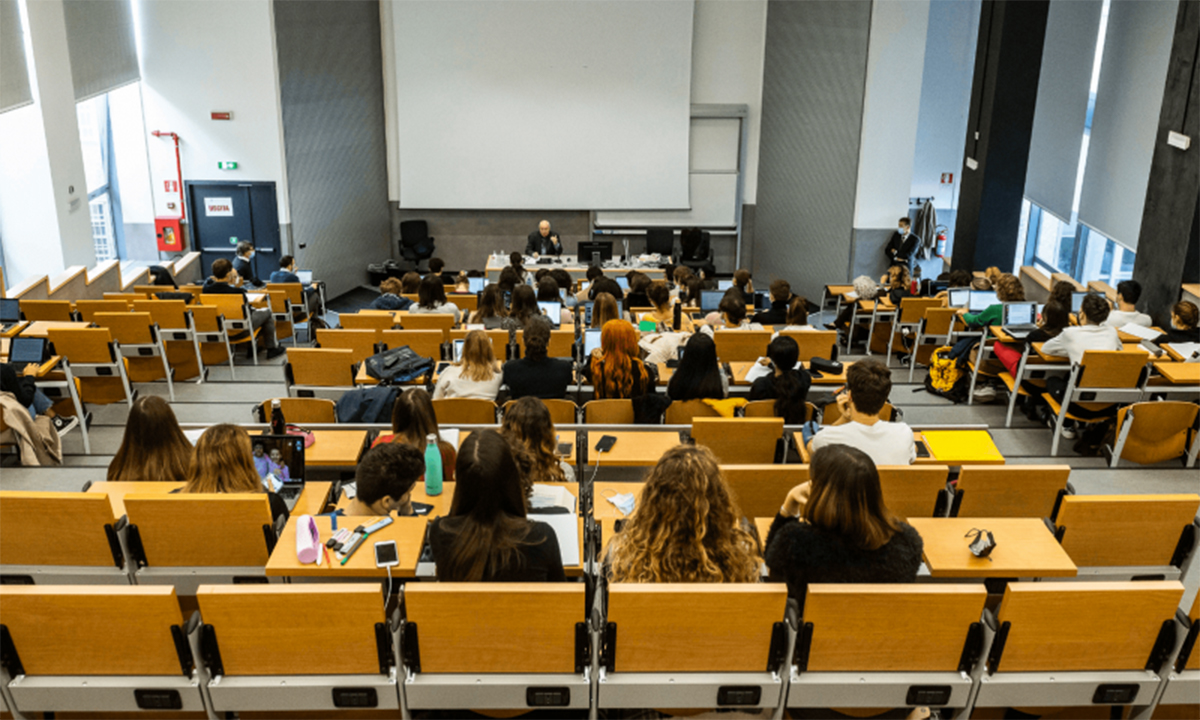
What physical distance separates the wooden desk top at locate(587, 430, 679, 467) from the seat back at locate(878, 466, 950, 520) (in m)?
1.12

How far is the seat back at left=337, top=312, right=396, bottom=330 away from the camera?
8.23 meters

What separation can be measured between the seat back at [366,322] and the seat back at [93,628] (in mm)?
5208

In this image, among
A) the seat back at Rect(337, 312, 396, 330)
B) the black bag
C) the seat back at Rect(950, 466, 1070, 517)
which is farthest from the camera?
the seat back at Rect(337, 312, 396, 330)

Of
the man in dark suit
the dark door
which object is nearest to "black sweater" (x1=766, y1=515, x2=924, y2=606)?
the man in dark suit

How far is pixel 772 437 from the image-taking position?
16.9 ft

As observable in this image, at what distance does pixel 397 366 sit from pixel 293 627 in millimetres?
3449

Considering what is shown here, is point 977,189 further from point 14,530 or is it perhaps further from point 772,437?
point 14,530

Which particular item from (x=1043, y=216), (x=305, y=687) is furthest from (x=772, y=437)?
(x=1043, y=216)

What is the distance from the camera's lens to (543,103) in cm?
1399

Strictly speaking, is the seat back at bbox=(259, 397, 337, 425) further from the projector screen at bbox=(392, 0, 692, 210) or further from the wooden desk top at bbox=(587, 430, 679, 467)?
the projector screen at bbox=(392, 0, 692, 210)

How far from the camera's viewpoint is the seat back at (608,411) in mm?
5703

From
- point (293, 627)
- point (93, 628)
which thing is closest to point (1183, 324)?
point (293, 627)

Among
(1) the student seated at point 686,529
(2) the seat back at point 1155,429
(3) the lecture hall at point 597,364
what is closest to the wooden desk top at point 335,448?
(3) the lecture hall at point 597,364

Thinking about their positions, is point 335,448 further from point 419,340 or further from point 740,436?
point 419,340
